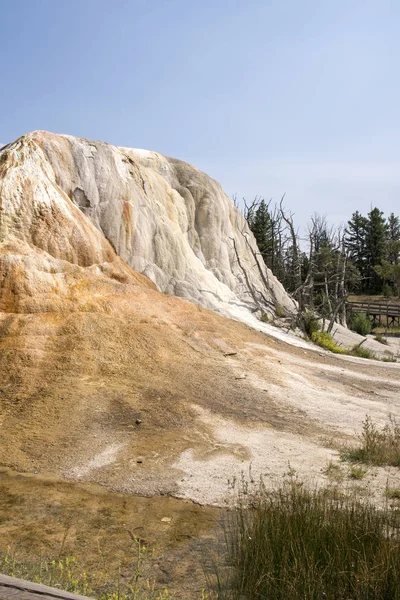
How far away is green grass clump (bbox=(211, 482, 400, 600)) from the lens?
396cm

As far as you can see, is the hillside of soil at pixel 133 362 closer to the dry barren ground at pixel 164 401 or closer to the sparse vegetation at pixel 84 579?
the dry barren ground at pixel 164 401

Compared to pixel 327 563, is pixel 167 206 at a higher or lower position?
higher

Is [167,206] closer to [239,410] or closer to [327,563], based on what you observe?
[239,410]

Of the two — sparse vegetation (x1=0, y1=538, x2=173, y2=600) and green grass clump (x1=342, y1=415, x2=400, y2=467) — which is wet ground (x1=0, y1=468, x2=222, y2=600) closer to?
sparse vegetation (x1=0, y1=538, x2=173, y2=600)

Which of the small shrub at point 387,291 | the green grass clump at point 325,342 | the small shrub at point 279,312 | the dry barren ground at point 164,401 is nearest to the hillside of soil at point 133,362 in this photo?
the dry barren ground at point 164,401

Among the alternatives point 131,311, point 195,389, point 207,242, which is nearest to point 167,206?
point 207,242

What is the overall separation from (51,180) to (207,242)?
7.56m

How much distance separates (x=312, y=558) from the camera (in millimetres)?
4125

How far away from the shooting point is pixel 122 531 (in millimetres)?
6125

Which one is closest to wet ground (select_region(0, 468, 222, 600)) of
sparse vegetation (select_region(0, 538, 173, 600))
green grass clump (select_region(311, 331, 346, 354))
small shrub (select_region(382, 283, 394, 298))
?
sparse vegetation (select_region(0, 538, 173, 600))

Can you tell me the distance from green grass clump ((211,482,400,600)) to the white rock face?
982 centimetres

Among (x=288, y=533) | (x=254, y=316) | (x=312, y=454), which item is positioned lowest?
(x=312, y=454)

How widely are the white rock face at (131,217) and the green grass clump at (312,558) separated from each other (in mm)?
9819

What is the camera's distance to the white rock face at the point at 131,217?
13.4 meters
